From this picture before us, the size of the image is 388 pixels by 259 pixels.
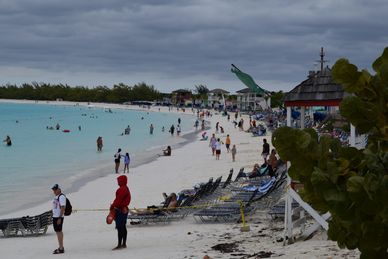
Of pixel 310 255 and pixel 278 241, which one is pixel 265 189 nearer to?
pixel 278 241

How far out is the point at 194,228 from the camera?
40.8 feet

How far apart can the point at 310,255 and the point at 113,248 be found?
4.19 meters

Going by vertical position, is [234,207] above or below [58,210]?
below

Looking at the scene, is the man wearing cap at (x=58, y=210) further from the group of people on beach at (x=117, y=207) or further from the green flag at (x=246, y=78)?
the green flag at (x=246, y=78)

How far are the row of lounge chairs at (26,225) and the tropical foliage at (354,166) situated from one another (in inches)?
392

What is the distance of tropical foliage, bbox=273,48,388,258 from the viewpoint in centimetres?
381

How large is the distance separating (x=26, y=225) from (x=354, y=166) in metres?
10.5

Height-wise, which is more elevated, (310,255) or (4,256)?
(310,255)

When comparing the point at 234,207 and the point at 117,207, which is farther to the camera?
the point at 234,207

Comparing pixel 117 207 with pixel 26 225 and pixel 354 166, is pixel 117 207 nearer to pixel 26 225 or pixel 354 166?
pixel 26 225

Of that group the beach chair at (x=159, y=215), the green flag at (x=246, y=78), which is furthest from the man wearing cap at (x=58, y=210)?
the green flag at (x=246, y=78)

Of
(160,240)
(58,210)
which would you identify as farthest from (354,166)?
(160,240)

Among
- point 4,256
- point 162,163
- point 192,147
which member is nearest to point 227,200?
point 4,256

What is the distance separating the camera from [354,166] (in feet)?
13.8
